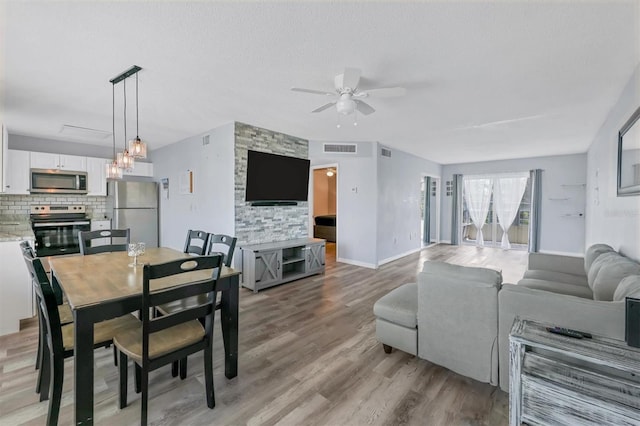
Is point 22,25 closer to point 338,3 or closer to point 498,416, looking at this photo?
point 338,3

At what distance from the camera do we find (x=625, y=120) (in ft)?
8.86

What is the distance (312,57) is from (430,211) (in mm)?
7388

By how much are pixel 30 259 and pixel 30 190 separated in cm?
459

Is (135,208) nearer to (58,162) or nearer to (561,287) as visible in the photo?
(58,162)

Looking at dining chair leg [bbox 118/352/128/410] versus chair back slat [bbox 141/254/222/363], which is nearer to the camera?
chair back slat [bbox 141/254/222/363]

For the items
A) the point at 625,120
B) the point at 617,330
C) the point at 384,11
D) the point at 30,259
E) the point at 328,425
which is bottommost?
the point at 328,425

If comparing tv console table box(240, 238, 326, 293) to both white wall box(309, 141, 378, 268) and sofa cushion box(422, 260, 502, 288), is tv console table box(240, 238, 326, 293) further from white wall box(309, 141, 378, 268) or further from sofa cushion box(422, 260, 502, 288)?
sofa cushion box(422, 260, 502, 288)

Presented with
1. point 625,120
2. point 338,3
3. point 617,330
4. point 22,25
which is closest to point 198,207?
point 22,25

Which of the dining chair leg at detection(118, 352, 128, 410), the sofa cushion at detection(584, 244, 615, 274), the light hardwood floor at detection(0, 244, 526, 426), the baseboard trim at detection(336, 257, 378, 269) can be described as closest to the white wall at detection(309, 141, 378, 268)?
the baseboard trim at detection(336, 257, 378, 269)

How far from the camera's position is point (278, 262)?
4336 millimetres

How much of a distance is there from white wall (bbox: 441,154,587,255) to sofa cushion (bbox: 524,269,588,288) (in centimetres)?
469

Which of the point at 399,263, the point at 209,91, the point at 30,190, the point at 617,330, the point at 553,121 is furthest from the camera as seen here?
the point at 399,263

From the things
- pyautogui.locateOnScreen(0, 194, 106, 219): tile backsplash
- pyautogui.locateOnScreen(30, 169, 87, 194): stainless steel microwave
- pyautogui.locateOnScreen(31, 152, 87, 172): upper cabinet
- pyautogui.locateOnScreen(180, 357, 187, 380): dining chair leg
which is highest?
pyautogui.locateOnScreen(31, 152, 87, 172): upper cabinet

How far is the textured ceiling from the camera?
1766 millimetres
